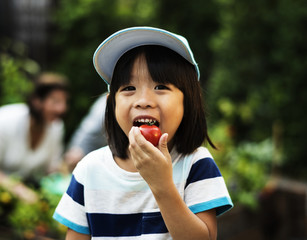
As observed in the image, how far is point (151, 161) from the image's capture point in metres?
1.23

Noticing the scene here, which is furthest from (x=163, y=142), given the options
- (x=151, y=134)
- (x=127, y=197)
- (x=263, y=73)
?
(x=263, y=73)

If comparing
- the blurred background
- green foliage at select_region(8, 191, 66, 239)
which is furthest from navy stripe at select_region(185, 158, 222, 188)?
green foliage at select_region(8, 191, 66, 239)

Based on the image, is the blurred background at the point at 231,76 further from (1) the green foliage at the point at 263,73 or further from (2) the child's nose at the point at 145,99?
(2) the child's nose at the point at 145,99

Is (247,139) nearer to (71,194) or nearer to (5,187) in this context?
(5,187)

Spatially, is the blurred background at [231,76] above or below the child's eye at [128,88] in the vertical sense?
above

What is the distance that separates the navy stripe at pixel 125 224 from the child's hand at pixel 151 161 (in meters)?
0.17

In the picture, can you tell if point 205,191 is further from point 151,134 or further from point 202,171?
point 151,134

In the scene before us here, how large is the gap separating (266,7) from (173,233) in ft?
16.7

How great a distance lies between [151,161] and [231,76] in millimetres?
4904

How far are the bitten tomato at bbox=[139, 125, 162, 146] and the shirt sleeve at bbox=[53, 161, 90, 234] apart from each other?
0.33m

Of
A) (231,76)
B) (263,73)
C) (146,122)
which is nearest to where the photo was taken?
(146,122)

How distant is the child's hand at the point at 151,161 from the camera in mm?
1232

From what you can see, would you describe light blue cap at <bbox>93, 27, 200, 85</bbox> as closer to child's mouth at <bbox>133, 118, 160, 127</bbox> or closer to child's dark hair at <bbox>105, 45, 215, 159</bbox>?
child's dark hair at <bbox>105, 45, 215, 159</bbox>

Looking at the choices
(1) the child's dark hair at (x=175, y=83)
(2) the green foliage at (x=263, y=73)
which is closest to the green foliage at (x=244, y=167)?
(2) the green foliage at (x=263, y=73)
